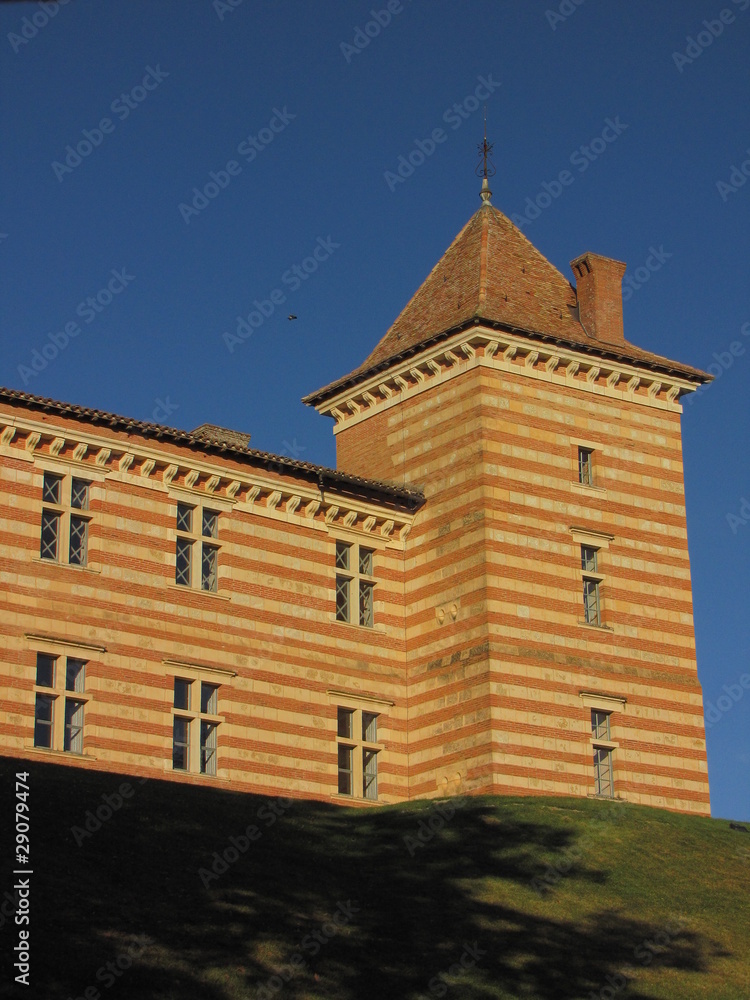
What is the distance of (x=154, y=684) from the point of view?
34.4 m

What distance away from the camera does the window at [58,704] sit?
32.7 meters

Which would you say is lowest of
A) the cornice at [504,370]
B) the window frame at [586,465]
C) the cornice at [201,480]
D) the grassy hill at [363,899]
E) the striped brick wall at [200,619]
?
the grassy hill at [363,899]

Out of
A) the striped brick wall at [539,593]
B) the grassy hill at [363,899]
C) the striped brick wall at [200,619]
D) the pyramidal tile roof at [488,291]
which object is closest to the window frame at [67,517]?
the striped brick wall at [200,619]

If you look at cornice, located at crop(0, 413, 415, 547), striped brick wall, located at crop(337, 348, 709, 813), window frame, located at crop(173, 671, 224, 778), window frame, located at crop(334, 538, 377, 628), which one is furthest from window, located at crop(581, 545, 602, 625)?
window frame, located at crop(173, 671, 224, 778)

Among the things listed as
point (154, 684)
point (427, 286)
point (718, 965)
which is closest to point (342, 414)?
point (427, 286)

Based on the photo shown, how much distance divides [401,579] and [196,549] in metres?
5.94

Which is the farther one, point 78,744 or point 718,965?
point 78,744

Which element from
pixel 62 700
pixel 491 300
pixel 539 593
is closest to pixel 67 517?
pixel 62 700

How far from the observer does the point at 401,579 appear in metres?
39.8

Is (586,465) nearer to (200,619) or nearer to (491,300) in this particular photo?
(491,300)

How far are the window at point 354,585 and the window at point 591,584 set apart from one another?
5097 mm

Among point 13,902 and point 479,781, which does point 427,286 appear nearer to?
point 479,781

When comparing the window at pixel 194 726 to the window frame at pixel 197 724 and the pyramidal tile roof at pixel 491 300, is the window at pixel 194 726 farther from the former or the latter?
the pyramidal tile roof at pixel 491 300

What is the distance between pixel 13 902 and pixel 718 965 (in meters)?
11.5
